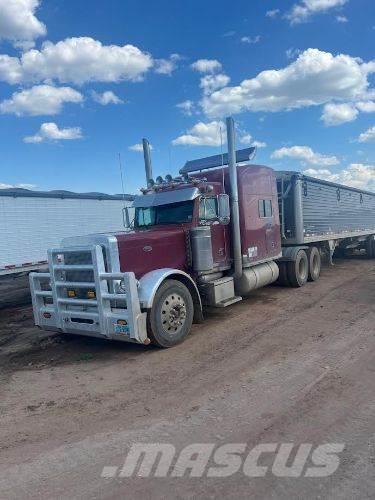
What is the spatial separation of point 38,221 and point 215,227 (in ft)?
22.5

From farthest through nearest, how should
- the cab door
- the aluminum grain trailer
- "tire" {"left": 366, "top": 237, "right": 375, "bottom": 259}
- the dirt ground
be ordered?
"tire" {"left": 366, "top": 237, "right": 375, "bottom": 259}
the aluminum grain trailer
the cab door
the dirt ground

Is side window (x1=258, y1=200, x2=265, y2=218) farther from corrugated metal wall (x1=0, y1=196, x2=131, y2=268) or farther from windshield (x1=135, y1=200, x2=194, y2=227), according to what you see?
corrugated metal wall (x1=0, y1=196, x2=131, y2=268)

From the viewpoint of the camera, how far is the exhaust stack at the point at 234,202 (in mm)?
7914

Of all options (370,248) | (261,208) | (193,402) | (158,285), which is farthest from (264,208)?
(370,248)

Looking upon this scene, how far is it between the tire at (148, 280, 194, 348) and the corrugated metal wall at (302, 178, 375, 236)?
579cm

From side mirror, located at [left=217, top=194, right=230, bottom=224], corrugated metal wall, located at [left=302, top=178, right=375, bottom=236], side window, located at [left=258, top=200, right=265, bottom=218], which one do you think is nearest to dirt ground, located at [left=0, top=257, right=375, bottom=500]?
side mirror, located at [left=217, top=194, right=230, bottom=224]

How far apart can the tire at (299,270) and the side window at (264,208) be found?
1925mm

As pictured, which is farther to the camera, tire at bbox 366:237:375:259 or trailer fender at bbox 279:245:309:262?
tire at bbox 366:237:375:259

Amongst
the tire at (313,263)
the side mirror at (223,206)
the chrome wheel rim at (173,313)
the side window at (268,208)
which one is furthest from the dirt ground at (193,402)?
the tire at (313,263)

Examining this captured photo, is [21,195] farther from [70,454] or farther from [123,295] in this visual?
[70,454]

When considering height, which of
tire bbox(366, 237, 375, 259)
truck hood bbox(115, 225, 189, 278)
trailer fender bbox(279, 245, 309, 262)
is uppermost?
truck hood bbox(115, 225, 189, 278)

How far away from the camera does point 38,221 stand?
40.6 feet

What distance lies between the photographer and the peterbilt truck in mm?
6020

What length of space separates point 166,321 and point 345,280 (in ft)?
24.1
